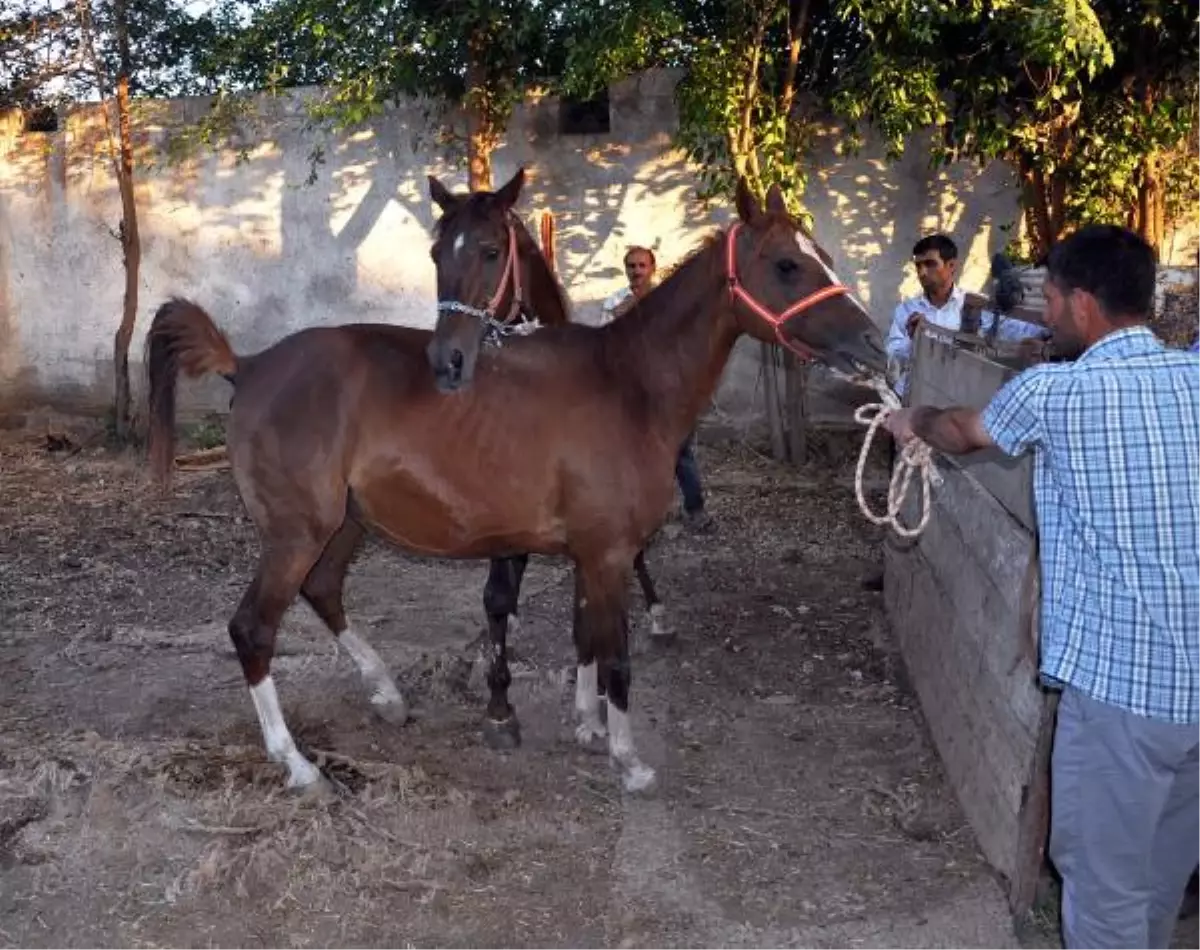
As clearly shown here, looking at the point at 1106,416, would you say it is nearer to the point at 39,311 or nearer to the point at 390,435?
the point at 390,435

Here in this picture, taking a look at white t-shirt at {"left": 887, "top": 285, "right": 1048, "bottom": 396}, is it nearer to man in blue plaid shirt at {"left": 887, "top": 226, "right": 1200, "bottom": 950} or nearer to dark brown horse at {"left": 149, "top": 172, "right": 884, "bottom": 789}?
dark brown horse at {"left": 149, "top": 172, "right": 884, "bottom": 789}

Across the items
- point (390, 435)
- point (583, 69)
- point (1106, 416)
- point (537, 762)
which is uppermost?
point (583, 69)

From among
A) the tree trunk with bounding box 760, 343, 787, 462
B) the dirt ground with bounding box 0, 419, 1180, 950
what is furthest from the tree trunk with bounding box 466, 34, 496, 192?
the dirt ground with bounding box 0, 419, 1180, 950

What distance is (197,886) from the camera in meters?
3.38

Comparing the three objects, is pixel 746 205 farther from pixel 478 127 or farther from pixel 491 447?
pixel 478 127

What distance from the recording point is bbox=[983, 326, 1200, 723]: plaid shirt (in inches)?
84.4

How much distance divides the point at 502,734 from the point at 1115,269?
303 cm

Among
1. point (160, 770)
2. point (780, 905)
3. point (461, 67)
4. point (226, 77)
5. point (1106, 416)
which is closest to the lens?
point (1106, 416)

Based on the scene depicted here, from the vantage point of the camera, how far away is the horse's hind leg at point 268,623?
410cm

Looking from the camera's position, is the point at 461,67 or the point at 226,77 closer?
the point at 461,67

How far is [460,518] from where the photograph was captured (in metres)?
4.11

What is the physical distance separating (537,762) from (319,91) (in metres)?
7.74

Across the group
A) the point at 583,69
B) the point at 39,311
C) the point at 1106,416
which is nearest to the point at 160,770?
the point at 1106,416

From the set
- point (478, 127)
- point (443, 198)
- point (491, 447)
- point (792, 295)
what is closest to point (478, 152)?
point (478, 127)
